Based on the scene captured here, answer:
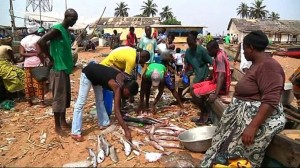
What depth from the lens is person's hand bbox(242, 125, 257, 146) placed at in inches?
141

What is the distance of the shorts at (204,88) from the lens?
592 centimetres

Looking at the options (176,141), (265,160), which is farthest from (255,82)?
(176,141)

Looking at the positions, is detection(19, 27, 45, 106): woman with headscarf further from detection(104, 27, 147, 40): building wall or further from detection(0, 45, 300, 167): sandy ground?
detection(104, 27, 147, 40): building wall

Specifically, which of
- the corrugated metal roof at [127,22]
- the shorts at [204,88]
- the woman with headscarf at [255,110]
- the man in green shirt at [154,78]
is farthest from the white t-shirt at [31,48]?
the corrugated metal roof at [127,22]

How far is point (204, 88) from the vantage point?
19.8 feet

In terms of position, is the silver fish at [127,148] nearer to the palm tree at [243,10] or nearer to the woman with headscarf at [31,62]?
the woman with headscarf at [31,62]

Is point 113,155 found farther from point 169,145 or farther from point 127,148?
point 169,145

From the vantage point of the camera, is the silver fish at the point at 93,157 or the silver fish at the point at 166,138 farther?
the silver fish at the point at 166,138

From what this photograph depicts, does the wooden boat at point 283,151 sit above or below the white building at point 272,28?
below

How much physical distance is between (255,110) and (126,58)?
2896 millimetres

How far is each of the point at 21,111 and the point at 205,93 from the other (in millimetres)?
4567

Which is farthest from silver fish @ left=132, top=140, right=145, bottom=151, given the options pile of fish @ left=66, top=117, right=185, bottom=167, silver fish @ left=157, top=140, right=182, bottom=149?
silver fish @ left=157, top=140, right=182, bottom=149

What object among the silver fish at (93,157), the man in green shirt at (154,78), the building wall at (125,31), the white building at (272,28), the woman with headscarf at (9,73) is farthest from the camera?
the building wall at (125,31)

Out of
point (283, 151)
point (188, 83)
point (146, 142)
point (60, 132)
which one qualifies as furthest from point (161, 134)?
point (283, 151)
